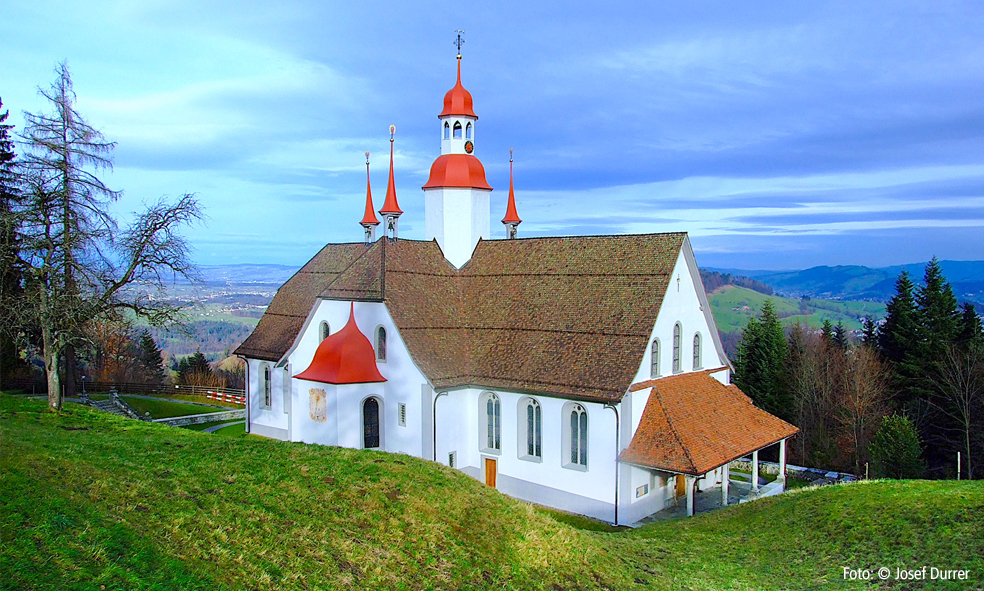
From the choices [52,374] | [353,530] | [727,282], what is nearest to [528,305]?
[353,530]

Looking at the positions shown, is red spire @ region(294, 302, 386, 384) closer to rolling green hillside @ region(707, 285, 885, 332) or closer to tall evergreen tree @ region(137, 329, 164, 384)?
tall evergreen tree @ region(137, 329, 164, 384)

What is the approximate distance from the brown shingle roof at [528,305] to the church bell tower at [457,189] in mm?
830

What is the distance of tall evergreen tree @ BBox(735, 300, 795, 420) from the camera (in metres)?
46.0

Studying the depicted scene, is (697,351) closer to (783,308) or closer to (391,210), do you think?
(391,210)

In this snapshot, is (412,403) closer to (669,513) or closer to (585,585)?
(669,513)

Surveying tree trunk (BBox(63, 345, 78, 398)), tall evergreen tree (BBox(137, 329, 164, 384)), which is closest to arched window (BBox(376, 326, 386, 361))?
tree trunk (BBox(63, 345, 78, 398))

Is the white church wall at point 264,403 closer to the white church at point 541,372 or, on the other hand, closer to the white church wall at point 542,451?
the white church at point 541,372

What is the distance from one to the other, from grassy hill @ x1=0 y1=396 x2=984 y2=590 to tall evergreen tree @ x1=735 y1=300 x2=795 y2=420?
2813 cm

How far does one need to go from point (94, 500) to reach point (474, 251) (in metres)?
22.2

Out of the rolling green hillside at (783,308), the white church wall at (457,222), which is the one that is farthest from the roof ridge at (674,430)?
the rolling green hillside at (783,308)

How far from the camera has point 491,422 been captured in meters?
26.2

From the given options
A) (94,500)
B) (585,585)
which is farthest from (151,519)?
(585,585)

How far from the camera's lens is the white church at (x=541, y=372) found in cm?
2300

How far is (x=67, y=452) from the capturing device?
41.1 feet
